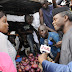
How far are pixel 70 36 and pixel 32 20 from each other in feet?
10.3

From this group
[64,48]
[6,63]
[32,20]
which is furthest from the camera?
[32,20]

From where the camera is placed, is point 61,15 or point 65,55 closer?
point 65,55

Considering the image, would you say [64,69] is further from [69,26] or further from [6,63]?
[69,26]

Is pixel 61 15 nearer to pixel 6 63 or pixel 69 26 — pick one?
pixel 69 26

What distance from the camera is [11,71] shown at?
111 centimetres

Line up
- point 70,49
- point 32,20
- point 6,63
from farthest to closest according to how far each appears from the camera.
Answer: point 32,20
point 70,49
point 6,63

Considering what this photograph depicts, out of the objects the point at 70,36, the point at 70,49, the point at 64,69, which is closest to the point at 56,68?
the point at 64,69

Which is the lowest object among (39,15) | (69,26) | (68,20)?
(69,26)

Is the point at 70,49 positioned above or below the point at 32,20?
below

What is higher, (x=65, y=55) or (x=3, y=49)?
(x=3, y=49)

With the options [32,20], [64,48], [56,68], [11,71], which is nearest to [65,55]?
[64,48]

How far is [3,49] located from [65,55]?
103cm

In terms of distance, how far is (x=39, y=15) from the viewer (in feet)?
13.2

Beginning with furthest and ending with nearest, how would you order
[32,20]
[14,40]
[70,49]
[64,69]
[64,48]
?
[32,20] → [14,40] → [64,48] → [70,49] → [64,69]
